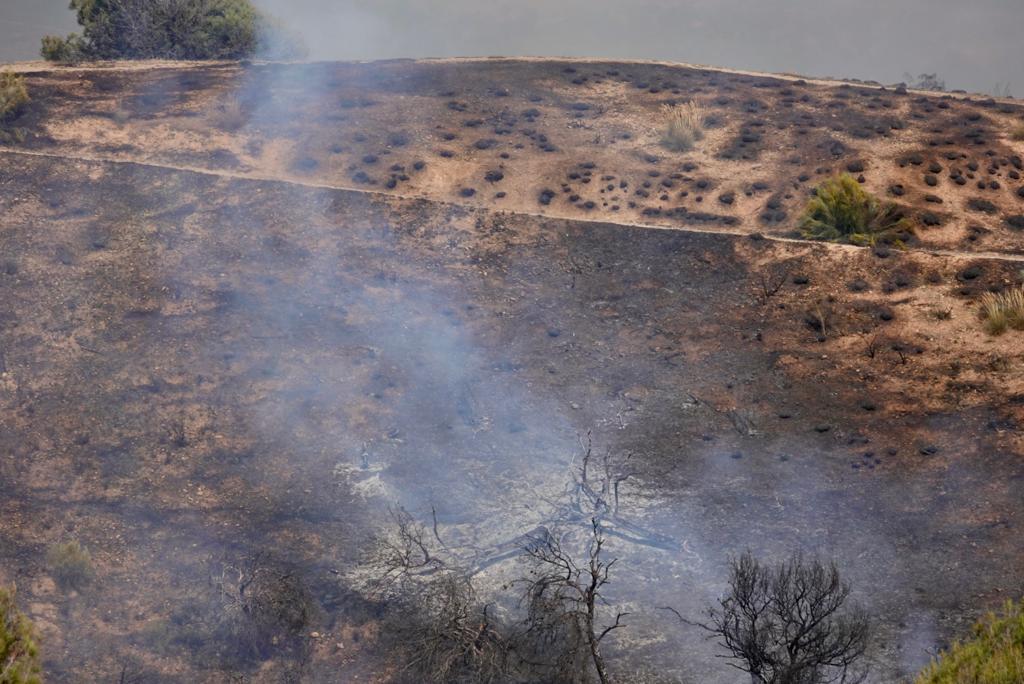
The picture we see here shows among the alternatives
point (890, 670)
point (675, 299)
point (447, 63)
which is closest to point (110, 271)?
point (675, 299)

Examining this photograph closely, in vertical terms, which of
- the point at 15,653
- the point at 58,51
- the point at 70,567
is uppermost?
the point at 58,51

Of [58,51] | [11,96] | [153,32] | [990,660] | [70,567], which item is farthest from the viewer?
[153,32]

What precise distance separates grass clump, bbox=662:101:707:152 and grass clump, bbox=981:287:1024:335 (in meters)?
12.9

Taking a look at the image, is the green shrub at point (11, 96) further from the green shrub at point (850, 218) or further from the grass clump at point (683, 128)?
the green shrub at point (850, 218)

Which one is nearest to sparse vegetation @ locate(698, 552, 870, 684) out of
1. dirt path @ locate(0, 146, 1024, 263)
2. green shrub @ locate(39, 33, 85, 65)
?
dirt path @ locate(0, 146, 1024, 263)

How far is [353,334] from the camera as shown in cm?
3080

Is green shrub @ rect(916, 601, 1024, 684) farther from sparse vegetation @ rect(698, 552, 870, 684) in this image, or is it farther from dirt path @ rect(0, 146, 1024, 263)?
dirt path @ rect(0, 146, 1024, 263)

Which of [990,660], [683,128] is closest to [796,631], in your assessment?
[990,660]

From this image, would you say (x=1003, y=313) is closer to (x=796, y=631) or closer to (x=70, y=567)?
(x=796, y=631)

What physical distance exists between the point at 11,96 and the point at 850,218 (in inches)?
1035

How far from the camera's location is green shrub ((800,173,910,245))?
3388 centimetres

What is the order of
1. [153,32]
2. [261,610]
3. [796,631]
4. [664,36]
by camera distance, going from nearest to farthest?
1. [796,631]
2. [261,610]
3. [153,32]
4. [664,36]

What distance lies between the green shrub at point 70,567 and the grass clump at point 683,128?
23.3 metres

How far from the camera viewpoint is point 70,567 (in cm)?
2378
